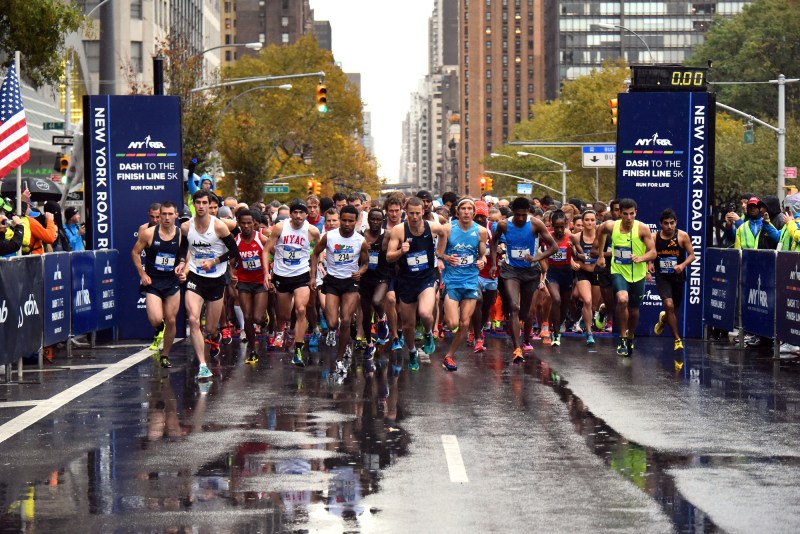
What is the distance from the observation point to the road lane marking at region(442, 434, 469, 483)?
9.48 m

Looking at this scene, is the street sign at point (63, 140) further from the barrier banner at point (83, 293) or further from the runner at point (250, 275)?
the runner at point (250, 275)

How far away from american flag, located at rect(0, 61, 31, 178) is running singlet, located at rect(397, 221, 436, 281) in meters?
7.15

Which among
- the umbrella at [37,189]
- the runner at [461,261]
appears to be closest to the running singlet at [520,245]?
the runner at [461,261]

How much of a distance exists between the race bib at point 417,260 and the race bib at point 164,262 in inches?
109

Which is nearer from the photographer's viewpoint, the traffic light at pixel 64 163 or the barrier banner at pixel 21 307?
the barrier banner at pixel 21 307

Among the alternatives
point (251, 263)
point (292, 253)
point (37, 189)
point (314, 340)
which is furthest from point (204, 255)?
point (37, 189)

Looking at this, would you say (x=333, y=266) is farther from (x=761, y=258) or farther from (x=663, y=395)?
(x=761, y=258)

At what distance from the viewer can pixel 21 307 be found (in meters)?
16.2

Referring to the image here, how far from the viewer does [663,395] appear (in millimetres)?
14352

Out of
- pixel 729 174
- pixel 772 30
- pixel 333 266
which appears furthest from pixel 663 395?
pixel 772 30

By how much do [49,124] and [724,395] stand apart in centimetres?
2395

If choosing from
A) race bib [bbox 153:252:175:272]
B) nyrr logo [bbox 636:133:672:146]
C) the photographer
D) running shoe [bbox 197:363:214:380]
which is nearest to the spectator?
the photographer

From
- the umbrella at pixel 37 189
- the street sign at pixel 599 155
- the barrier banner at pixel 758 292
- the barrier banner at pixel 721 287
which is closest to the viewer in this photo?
the barrier banner at pixel 758 292

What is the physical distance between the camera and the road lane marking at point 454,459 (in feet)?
31.1
